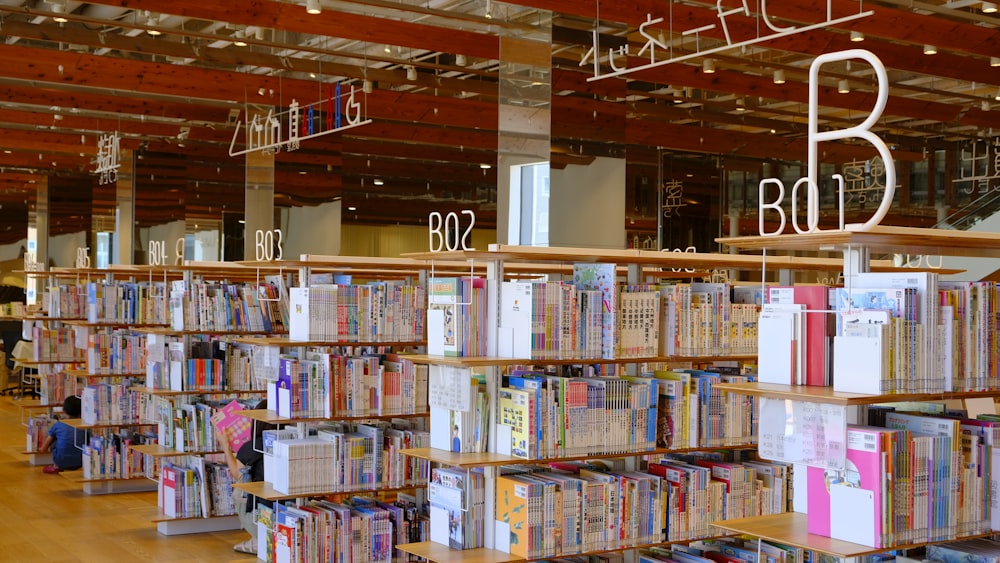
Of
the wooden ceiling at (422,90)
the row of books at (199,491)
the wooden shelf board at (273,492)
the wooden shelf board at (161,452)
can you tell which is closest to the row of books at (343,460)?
the wooden shelf board at (273,492)

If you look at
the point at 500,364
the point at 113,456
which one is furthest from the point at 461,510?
the point at 113,456

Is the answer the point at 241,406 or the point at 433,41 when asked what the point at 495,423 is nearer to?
the point at 241,406

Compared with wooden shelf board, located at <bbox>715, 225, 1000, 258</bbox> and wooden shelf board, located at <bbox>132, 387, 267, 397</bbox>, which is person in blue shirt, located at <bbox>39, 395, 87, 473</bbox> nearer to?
wooden shelf board, located at <bbox>132, 387, 267, 397</bbox>

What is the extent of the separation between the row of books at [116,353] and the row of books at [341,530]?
3.90 metres

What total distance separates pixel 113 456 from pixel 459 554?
6381mm

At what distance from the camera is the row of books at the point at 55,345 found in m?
11.8

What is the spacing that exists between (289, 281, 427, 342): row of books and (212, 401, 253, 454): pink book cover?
1.04 metres

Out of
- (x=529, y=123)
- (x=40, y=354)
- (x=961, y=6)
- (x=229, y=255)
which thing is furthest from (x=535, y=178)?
(x=229, y=255)

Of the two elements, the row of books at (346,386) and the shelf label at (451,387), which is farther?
the row of books at (346,386)

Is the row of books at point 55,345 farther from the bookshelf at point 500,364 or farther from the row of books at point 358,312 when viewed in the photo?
the bookshelf at point 500,364

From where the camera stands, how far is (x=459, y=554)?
476 centimetres

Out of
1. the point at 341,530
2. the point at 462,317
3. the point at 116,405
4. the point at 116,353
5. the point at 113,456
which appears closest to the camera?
the point at 462,317

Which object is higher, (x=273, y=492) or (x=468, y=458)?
(x=468, y=458)

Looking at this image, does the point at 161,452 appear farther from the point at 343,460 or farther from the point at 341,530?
the point at 341,530
